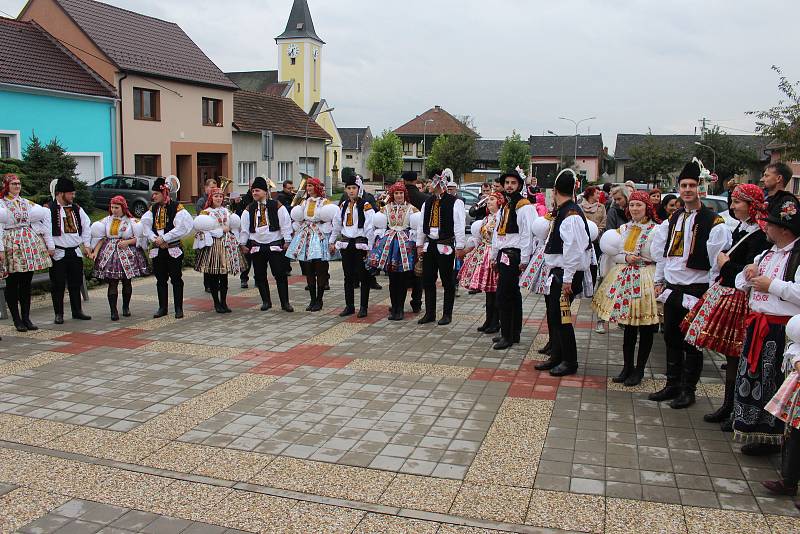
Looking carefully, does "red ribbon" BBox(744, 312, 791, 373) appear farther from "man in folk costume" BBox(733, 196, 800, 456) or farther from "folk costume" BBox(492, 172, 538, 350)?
"folk costume" BBox(492, 172, 538, 350)

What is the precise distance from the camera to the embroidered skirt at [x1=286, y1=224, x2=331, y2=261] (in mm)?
10344

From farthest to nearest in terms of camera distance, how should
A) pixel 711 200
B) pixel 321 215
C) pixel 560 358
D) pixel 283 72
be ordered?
pixel 283 72, pixel 711 200, pixel 321 215, pixel 560 358

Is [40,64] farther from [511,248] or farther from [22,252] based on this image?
[511,248]

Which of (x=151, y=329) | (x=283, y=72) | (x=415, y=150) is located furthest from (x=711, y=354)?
(x=415, y=150)

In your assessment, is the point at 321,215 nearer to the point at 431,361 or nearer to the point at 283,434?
the point at 431,361

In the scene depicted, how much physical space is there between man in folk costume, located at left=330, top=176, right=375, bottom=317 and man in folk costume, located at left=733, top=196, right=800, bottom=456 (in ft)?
19.4

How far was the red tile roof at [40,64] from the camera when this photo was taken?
997 inches

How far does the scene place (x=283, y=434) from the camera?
553cm

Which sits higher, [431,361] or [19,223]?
[19,223]

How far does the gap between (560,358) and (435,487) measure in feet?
10.3

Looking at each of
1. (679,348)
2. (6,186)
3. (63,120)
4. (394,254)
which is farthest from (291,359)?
(63,120)

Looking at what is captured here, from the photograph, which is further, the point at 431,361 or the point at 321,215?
the point at 321,215

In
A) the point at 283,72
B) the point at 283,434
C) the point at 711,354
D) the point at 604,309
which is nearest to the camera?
the point at 283,434

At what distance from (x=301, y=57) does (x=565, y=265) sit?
66.1 meters
